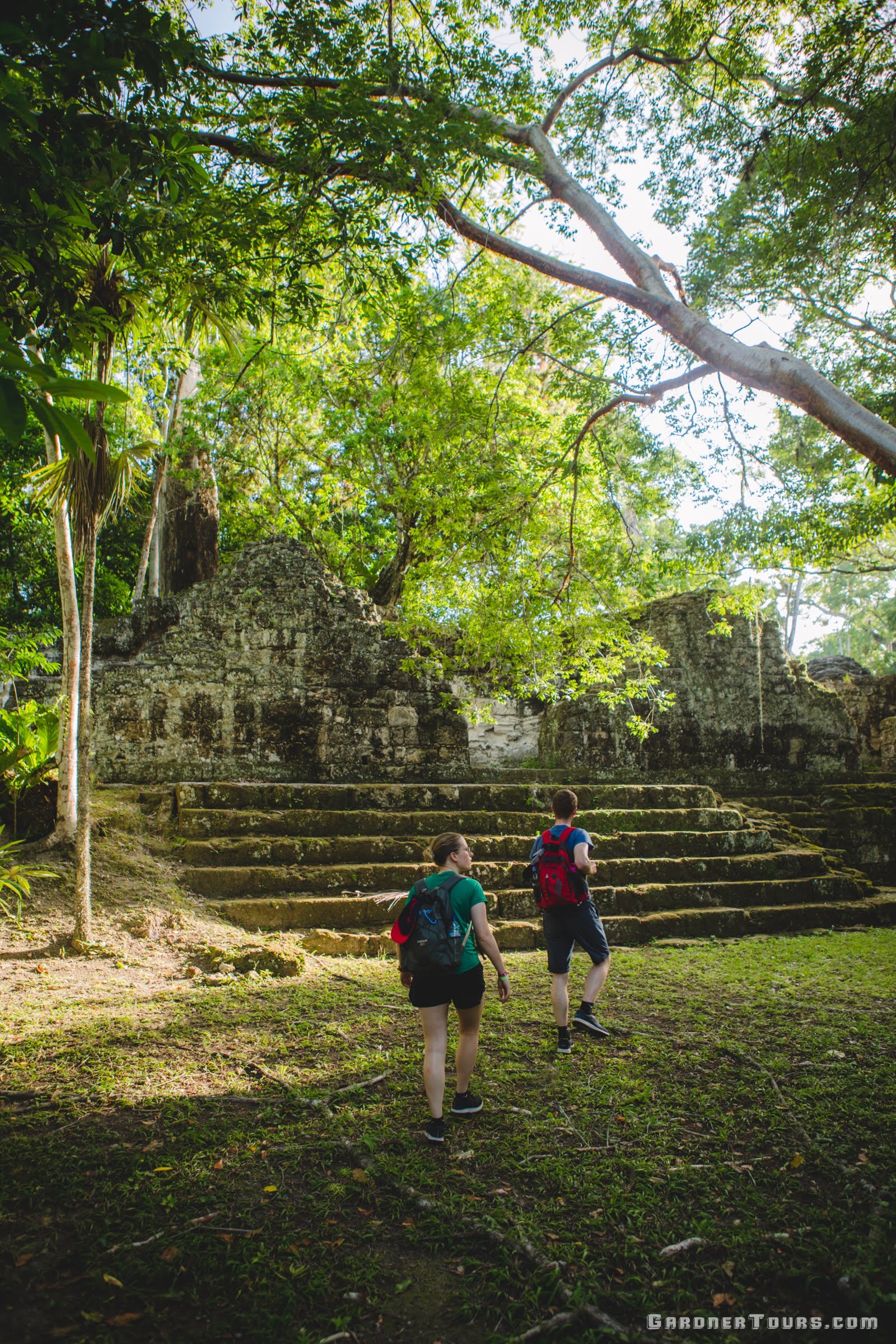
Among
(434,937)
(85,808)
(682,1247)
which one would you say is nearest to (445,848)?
(434,937)

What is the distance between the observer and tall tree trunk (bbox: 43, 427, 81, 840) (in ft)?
15.6

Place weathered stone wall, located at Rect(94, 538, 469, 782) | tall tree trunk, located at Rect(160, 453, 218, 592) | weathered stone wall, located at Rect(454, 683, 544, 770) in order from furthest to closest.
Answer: tall tree trunk, located at Rect(160, 453, 218, 592), weathered stone wall, located at Rect(454, 683, 544, 770), weathered stone wall, located at Rect(94, 538, 469, 782)

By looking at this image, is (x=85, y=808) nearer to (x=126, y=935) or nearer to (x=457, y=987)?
(x=126, y=935)

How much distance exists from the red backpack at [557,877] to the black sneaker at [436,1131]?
1.14 meters

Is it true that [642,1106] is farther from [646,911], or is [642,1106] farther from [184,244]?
[184,244]

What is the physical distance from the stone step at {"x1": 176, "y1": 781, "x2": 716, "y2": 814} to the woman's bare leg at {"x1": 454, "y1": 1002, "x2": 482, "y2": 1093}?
444 centimetres

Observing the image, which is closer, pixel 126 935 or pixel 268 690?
pixel 126 935

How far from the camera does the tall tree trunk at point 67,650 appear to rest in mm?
4758

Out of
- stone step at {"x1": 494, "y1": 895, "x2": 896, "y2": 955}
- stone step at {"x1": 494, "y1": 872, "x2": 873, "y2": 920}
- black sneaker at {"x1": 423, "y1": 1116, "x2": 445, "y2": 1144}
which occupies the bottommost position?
stone step at {"x1": 494, "y1": 895, "x2": 896, "y2": 955}

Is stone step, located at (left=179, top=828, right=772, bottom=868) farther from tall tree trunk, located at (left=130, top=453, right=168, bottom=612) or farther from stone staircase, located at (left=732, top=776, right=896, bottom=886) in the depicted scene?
tall tree trunk, located at (left=130, top=453, right=168, bottom=612)

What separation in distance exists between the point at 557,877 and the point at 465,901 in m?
0.96

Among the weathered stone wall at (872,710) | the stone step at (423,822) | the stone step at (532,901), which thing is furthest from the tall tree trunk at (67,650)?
the weathered stone wall at (872,710)

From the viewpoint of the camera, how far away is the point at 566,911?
3617 millimetres

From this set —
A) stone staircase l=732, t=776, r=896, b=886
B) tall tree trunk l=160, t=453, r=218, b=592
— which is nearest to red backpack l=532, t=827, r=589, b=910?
stone staircase l=732, t=776, r=896, b=886
